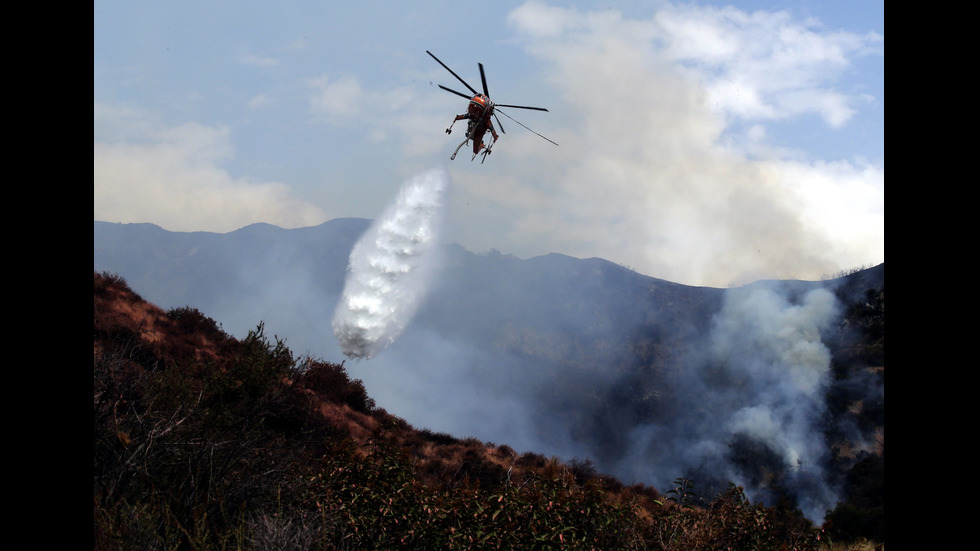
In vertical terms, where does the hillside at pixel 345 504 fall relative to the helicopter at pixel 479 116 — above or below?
below

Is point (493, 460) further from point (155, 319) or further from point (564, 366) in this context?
point (564, 366)

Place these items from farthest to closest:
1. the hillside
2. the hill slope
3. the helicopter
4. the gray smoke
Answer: the hill slope → the gray smoke → the helicopter → the hillside

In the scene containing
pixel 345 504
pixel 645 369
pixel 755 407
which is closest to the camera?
pixel 345 504

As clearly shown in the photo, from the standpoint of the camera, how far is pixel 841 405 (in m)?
68.6

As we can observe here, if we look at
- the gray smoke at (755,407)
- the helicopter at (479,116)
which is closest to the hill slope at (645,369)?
the gray smoke at (755,407)

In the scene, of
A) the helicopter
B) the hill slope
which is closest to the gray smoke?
the hill slope

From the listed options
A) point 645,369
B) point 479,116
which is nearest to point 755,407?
point 645,369

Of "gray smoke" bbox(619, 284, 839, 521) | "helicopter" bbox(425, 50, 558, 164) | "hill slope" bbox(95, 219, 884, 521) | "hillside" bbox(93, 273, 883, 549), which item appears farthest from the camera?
"hill slope" bbox(95, 219, 884, 521)

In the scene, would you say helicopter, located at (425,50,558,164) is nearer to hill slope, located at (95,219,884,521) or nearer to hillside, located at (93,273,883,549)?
hillside, located at (93,273,883,549)

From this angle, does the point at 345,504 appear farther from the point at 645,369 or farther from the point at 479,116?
the point at 645,369

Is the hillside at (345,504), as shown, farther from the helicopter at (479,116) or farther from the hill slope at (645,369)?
the hill slope at (645,369)

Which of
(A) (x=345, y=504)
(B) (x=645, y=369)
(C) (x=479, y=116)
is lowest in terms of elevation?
(B) (x=645, y=369)

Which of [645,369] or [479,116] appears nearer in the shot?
[479,116]
